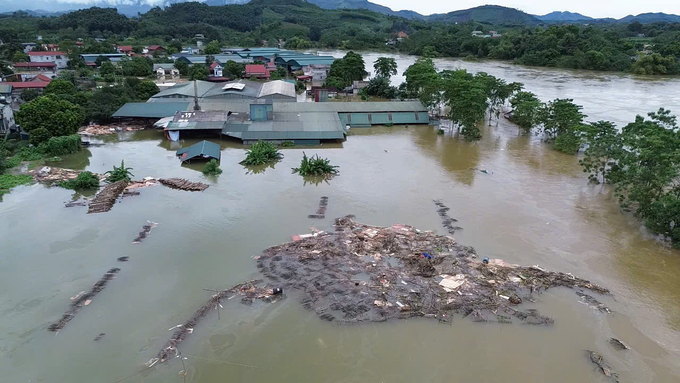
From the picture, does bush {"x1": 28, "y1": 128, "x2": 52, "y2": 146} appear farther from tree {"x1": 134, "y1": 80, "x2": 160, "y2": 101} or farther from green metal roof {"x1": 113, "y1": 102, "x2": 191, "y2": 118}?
tree {"x1": 134, "y1": 80, "x2": 160, "y2": 101}

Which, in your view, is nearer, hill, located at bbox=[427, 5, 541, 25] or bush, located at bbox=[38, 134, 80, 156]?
bush, located at bbox=[38, 134, 80, 156]

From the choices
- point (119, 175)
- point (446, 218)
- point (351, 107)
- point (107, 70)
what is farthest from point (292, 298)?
point (107, 70)

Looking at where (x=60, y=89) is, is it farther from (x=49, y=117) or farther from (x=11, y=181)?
(x=11, y=181)

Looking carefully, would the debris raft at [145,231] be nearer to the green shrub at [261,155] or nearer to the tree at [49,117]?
the green shrub at [261,155]

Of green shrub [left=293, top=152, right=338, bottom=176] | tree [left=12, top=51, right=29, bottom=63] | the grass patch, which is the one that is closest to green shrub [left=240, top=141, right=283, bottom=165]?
green shrub [left=293, top=152, right=338, bottom=176]

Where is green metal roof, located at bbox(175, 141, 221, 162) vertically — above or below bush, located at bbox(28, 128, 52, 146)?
below

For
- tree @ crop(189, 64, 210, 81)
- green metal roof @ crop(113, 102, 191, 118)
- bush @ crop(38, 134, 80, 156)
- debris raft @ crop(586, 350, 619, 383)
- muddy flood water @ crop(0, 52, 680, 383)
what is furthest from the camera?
tree @ crop(189, 64, 210, 81)

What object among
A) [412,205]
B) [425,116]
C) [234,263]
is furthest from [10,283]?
[425,116]
